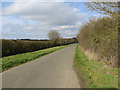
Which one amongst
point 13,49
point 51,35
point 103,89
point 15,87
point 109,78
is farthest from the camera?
point 51,35

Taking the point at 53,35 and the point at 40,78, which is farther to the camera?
the point at 53,35

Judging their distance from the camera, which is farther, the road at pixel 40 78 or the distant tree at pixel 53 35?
the distant tree at pixel 53 35

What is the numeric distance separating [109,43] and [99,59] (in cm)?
248

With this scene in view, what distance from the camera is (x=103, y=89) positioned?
18.7 ft

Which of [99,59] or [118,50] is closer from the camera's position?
[118,50]

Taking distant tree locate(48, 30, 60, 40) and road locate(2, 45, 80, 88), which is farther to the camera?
distant tree locate(48, 30, 60, 40)

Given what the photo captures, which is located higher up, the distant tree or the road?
the distant tree

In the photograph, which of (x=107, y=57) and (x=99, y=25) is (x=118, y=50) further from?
(x=99, y=25)

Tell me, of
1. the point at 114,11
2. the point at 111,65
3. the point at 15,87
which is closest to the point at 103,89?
the point at 15,87

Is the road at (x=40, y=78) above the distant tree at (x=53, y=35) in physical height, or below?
below

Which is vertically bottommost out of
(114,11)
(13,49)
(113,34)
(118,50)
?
(13,49)

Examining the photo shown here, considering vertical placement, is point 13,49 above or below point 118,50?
below

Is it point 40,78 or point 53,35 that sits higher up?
point 53,35

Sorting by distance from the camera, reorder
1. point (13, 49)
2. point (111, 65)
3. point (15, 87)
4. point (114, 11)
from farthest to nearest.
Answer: point (13, 49) < point (111, 65) < point (114, 11) < point (15, 87)
